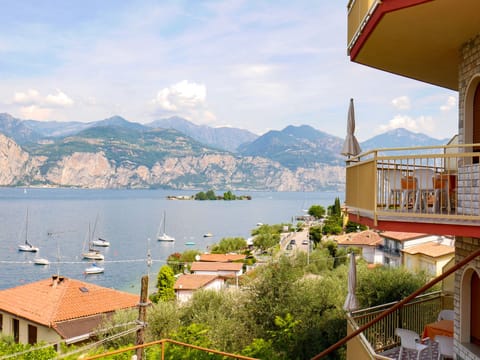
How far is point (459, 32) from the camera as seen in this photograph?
697 centimetres

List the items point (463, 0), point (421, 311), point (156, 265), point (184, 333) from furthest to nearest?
1. point (156, 265)
2. point (184, 333)
3. point (421, 311)
4. point (463, 0)

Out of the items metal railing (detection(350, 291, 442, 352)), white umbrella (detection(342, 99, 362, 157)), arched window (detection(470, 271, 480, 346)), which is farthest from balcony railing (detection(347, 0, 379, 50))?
metal railing (detection(350, 291, 442, 352))

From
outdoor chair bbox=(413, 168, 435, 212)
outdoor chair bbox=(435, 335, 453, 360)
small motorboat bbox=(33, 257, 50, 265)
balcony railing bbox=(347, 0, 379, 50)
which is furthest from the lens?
small motorboat bbox=(33, 257, 50, 265)

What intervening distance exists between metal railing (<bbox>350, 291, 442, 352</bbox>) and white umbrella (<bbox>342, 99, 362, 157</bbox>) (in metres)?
3.57

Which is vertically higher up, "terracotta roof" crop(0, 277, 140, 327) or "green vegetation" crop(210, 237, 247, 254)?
"terracotta roof" crop(0, 277, 140, 327)

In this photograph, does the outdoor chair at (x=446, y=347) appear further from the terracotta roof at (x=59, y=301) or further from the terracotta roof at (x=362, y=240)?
the terracotta roof at (x=362, y=240)

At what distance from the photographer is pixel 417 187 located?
7125mm

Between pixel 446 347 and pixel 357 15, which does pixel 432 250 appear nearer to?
pixel 446 347

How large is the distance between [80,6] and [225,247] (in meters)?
77.0

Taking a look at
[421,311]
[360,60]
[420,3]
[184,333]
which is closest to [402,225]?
[420,3]

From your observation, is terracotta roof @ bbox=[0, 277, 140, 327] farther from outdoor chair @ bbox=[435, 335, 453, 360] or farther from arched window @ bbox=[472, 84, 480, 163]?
arched window @ bbox=[472, 84, 480, 163]

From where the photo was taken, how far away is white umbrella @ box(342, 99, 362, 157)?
9.55 m

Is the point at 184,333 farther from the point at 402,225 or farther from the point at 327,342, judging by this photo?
the point at 402,225

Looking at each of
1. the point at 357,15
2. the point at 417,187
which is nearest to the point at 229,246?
the point at 357,15
